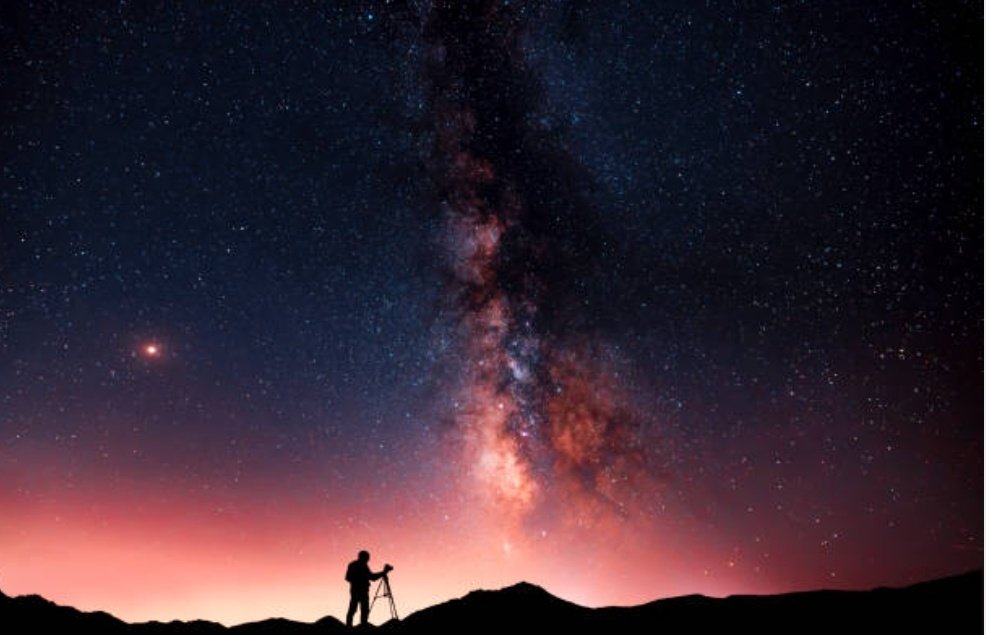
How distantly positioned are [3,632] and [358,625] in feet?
27.7

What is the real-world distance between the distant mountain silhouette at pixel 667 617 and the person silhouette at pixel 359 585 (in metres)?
0.52

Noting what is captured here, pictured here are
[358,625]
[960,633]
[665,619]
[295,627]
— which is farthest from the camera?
[295,627]

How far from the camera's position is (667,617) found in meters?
10.5

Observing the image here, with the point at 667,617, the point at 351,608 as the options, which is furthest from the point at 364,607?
the point at 667,617

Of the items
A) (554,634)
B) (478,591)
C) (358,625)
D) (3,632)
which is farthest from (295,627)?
(3,632)

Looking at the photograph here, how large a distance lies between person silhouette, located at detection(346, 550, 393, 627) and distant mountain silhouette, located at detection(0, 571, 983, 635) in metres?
0.52

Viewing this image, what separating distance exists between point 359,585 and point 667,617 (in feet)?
19.9

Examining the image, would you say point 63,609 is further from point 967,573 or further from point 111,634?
point 967,573

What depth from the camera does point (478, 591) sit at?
40.5ft

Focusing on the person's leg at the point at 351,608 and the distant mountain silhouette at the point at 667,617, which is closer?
the distant mountain silhouette at the point at 667,617

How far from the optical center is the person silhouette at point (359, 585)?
11016 mm

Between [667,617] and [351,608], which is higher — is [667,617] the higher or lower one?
the lower one

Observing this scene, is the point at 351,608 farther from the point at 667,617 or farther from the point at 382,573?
the point at 667,617

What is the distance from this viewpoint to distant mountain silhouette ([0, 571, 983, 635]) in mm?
8758
